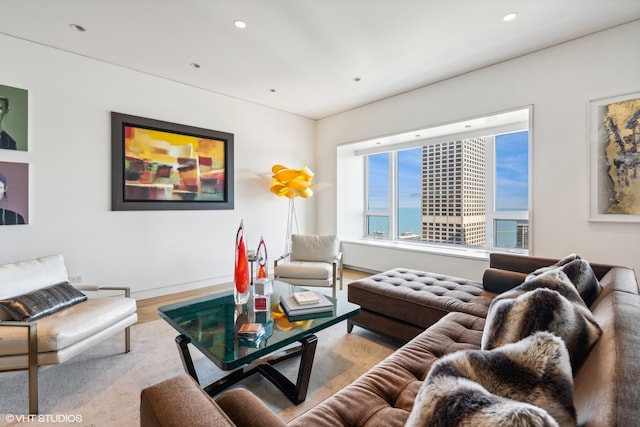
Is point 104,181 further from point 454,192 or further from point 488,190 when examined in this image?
point 488,190

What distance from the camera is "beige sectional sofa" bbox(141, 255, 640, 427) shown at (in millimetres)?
609

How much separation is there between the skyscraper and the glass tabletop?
2877mm

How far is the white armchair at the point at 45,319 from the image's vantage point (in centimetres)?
Answer: 164

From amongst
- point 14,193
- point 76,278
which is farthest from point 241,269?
point 14,193

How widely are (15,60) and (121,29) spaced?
1.13 metres

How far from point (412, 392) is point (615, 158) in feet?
9.87

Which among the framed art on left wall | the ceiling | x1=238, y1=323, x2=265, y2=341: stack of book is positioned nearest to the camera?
x1=238, y1=323, x2=265, y2=341: stack of book

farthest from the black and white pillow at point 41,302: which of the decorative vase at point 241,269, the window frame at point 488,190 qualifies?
the window frame at point 488,190

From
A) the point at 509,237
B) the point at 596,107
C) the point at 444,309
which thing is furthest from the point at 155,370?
the point at 596,107

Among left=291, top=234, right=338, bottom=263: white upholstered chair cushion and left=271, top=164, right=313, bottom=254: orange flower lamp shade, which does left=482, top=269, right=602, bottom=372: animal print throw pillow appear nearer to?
left=291, top=234, right=338, bottom=263: white upholstered chair cushion

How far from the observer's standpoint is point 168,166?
3.76 metres

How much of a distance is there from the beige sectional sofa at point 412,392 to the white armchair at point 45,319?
137cm

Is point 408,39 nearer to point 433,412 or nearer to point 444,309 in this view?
point 444,309

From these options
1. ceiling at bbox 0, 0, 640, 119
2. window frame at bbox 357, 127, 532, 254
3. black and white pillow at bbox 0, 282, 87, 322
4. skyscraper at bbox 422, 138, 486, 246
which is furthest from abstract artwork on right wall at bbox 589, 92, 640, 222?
black and white pillow at bbox 0, 282, 87, 322
